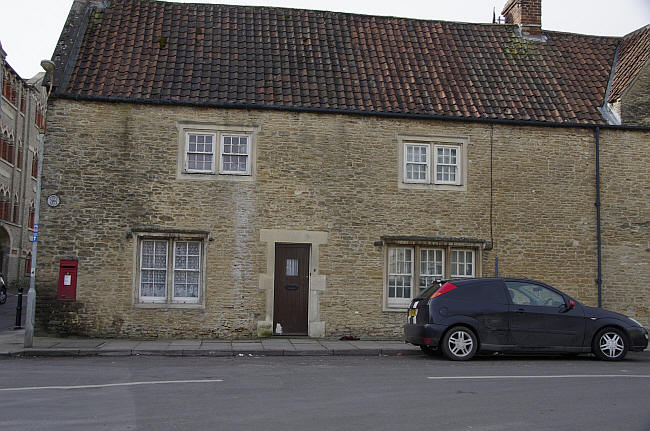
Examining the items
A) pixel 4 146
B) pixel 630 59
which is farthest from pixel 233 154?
pixel 4 146

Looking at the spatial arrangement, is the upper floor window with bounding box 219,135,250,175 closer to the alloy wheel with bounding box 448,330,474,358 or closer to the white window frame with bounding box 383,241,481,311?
the white window frame with bounding box 383,241,481,311

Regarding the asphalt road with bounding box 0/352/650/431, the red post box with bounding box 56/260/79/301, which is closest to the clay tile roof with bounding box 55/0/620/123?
the red post box with bounding box 56/260/79/301

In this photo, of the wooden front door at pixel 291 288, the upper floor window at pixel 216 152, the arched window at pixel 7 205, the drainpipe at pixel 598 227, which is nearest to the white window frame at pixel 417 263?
the wooden front door at pixel 291 288

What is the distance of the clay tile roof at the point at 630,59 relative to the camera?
18406mm

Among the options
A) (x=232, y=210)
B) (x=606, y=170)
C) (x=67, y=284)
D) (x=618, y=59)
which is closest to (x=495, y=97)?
(x=606, y=170)

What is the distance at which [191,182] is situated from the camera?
53.9 feet

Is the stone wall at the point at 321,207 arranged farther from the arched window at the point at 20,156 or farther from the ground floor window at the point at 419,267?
the arched window at the point at 20,156

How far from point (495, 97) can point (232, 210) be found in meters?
7.61

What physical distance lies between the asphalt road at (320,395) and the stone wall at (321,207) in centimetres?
368

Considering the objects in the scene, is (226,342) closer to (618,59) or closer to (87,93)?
(87,93)

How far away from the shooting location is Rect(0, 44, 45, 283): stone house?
37.7 m

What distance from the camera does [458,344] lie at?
12789mm

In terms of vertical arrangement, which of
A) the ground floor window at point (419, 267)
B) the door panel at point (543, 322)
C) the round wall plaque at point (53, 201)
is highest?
the round wall plaque at point (53, 201)

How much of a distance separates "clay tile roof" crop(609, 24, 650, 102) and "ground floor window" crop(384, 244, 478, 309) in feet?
19.9
